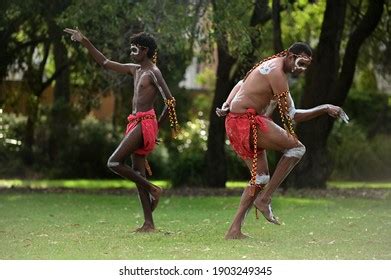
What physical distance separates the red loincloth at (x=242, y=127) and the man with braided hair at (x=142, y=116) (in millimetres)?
962

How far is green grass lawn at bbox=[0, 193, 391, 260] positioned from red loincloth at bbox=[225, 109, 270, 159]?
1.01 meters

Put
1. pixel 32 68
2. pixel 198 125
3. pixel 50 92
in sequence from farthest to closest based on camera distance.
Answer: pixel 50 92 → pixel 198 125 → pixel 32 68

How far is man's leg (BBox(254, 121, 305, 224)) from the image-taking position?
10.9 m

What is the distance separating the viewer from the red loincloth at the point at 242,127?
35.7 ft

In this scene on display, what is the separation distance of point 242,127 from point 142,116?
1411 mm

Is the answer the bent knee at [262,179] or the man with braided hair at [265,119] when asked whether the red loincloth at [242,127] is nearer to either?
the man with braided hair at [265,119]

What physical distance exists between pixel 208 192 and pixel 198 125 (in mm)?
7273

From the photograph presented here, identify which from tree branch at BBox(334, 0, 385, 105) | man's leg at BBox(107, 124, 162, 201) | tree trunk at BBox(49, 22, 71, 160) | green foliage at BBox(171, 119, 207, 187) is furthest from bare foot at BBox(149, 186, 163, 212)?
tree trunk at BBox(49, 22, 71, 160)

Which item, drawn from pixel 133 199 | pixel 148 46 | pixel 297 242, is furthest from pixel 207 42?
pixel 297 242

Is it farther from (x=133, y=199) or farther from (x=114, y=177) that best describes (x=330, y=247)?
(x=114, y=177)

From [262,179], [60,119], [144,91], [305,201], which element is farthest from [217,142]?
[262,179]

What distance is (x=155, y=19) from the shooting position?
17281 millimetres

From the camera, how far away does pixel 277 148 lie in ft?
36.1

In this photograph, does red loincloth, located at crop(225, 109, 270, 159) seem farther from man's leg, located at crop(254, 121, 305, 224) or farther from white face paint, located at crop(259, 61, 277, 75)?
white face paint, located at crop(259, 61, 277, 75)
